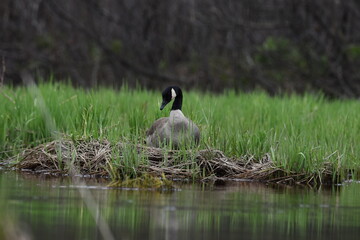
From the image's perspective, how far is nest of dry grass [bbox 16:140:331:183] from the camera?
8.22 m

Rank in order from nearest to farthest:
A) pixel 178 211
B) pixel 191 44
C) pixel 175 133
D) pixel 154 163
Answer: pixel 178 211 → pixel 154 163 → pixel 175 133 → pixel 191 44

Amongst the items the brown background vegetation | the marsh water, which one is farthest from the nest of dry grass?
the brown background vegetation

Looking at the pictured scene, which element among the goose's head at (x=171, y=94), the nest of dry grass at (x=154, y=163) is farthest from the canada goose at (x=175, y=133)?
the goose's head at (x=171, y=94)

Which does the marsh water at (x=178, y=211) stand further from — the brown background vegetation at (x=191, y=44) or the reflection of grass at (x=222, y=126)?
the brown background vegetation at (x=191, y=44)

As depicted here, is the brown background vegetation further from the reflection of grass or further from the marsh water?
the marsh water

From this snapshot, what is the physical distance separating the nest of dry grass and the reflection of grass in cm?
13

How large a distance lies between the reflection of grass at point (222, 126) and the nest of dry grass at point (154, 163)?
134 millimetres

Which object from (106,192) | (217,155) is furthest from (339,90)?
(106,192)

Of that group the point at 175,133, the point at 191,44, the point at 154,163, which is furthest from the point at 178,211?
the point at 191,44

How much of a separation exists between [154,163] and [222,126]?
219cm

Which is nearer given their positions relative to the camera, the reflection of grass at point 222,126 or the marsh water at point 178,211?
the marsh water at point 178,211

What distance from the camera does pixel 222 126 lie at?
10.5 meters

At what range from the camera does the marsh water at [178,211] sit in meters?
5.08

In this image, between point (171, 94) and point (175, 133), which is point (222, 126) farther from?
point (175, 133)
